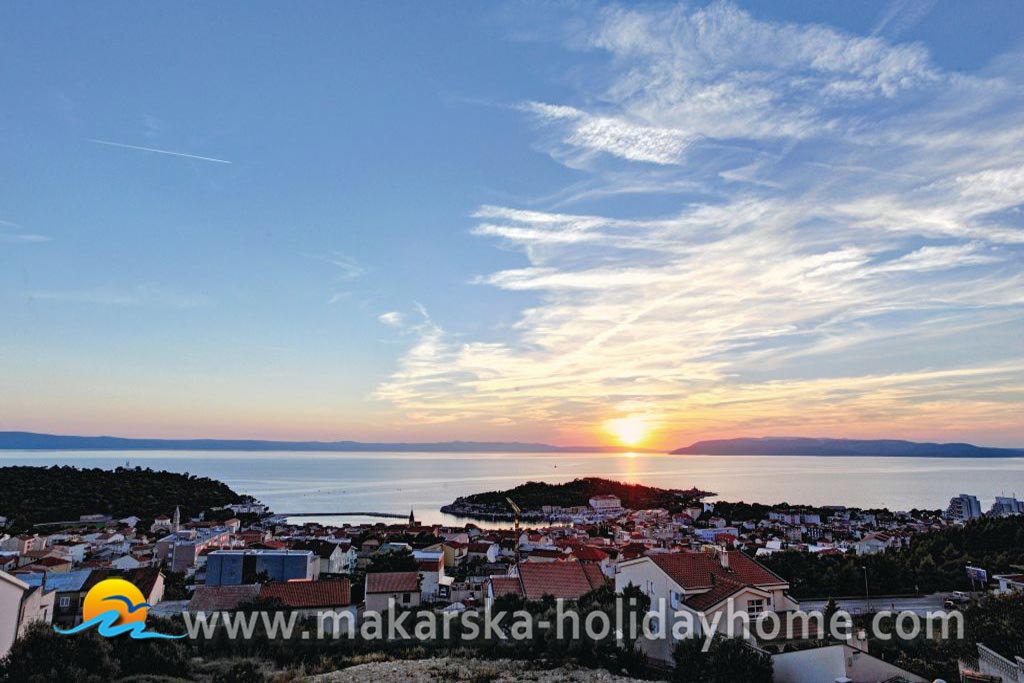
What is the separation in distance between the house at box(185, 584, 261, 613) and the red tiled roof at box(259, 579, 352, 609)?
17.7 inches

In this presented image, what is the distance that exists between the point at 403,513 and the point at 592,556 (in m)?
48.8

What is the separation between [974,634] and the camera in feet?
42.0

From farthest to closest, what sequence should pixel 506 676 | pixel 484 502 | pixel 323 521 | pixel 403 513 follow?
pixel 484 502
pixel 403 513
pixel 323 521
pixel 506 676

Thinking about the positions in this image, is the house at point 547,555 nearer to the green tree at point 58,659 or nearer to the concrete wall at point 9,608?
the green tree at point 58,659

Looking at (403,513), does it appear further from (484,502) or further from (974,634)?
(974,634)

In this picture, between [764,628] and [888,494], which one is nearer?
[764,628]

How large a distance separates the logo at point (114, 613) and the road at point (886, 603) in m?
16.9

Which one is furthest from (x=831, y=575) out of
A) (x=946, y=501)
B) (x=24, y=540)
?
(x=946, y=501)

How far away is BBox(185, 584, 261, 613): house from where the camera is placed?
57.1ft

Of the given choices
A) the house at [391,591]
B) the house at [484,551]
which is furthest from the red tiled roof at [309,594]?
the house at [484,551]

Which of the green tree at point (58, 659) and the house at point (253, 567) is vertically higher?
the green tree at point (58, 659)

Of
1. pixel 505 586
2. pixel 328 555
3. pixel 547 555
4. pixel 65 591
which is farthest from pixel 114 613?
pixel 547 555

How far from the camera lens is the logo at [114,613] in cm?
1171

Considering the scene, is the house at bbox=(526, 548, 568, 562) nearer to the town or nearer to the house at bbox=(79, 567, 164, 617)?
the town
